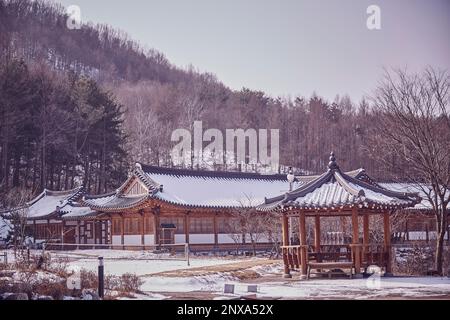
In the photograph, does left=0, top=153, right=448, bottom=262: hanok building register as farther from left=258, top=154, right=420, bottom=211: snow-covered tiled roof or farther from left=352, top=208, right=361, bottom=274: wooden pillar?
left=352, top=208, right=361, bottom=274: wooden pillar

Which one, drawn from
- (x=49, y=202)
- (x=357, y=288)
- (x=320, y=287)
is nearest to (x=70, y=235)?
(x=49, y=202)

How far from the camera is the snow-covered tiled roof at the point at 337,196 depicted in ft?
40.3

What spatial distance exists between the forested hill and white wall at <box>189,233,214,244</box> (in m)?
4.54

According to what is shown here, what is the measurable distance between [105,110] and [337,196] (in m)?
19.7

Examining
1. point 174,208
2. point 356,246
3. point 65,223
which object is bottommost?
point 356,246

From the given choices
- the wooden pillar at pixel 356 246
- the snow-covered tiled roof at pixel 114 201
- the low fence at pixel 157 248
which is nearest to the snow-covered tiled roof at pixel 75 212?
the snow-covered tiled roof at pixel 114 201

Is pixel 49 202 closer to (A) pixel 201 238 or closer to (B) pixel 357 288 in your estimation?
(A) pixel 201 238

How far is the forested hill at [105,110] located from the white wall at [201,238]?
4537mm

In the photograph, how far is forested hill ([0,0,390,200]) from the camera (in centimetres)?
1768

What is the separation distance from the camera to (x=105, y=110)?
30.2 metres

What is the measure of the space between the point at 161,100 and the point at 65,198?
10.4 meters

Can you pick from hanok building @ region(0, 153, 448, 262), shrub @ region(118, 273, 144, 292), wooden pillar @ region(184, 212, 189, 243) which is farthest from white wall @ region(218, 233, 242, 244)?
shrub @ region(118, 273, 144, 292)

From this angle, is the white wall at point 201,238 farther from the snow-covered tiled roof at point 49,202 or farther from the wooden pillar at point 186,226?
the snow-covered tiled roof at point 49,202
